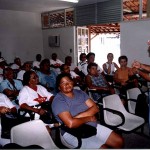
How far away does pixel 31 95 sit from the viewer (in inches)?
131

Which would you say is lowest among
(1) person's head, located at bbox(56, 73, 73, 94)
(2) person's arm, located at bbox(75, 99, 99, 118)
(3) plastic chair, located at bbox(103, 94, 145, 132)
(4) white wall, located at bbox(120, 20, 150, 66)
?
(3) plastic chair, located at bbox(103, 94, 145, 132)

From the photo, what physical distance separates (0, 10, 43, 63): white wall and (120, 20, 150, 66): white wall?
405 centimetres

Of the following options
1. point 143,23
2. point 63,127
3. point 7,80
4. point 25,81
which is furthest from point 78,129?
point 143,23

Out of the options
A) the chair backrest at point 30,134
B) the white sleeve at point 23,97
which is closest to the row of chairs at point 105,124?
the chair backrest at point 30,134

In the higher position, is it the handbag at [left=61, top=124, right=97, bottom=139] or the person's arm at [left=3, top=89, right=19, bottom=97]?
the person's arm at [left=3, top=89, right=19, bottom=97]

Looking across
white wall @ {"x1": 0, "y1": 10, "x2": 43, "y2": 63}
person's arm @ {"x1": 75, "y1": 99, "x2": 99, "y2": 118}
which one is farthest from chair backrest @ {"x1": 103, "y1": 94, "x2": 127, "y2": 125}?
white wall @ {"x1": 0, "y1": 10, "x2": 43, "y2": 63}

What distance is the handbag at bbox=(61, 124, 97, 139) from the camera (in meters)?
2.28

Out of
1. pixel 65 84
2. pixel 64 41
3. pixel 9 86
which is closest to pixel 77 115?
pixel 65 84

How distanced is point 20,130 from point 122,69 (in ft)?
11.0

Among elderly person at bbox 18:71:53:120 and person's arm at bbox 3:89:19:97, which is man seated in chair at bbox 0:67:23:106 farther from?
elderly person at bbox 18:71:53:120

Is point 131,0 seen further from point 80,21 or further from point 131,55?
point 80,21

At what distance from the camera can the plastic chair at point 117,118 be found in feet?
9.66

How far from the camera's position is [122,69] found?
5023mm

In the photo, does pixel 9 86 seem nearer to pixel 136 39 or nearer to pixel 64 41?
pixel 136 39
